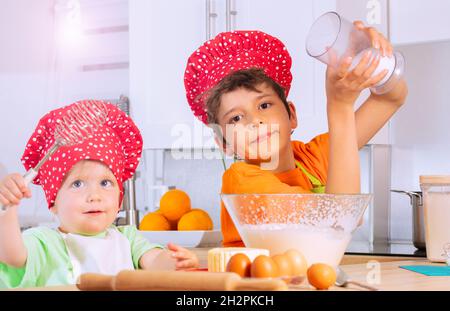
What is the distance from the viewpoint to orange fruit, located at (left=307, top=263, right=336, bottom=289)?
20.6 inches

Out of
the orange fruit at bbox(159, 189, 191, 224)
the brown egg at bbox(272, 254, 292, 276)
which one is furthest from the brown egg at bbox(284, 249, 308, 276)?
the orange fruit at bbox(159, 189, 191, 224)

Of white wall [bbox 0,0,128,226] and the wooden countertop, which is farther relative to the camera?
white wall [bbox 0,0,128,226]

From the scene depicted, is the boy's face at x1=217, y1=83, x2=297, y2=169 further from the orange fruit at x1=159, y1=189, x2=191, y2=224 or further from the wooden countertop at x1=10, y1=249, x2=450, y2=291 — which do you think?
the orange fruit at x1=159, y1=189, x2=191, y2=224

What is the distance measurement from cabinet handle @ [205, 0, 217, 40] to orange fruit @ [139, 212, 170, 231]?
18.5 inches

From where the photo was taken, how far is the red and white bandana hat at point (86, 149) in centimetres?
100

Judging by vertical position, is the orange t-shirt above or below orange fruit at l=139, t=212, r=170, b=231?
above

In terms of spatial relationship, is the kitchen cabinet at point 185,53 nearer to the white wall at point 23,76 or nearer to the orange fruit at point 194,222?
the orange fruit at point 194,222

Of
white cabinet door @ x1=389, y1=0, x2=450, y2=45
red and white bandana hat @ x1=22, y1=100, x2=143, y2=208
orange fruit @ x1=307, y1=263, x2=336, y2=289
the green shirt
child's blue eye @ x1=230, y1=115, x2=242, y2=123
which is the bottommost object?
the green shirt

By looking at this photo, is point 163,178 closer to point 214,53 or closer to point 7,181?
point 214,53

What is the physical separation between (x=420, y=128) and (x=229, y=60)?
0.79 meters

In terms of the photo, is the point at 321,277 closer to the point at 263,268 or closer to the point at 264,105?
the point at 263,268

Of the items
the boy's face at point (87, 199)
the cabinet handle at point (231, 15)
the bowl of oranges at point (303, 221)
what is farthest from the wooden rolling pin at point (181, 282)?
the cabinet handle at point (231, 15)

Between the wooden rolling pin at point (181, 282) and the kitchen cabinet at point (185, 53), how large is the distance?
119cm

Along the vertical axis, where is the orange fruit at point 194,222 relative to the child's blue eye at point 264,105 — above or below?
below
